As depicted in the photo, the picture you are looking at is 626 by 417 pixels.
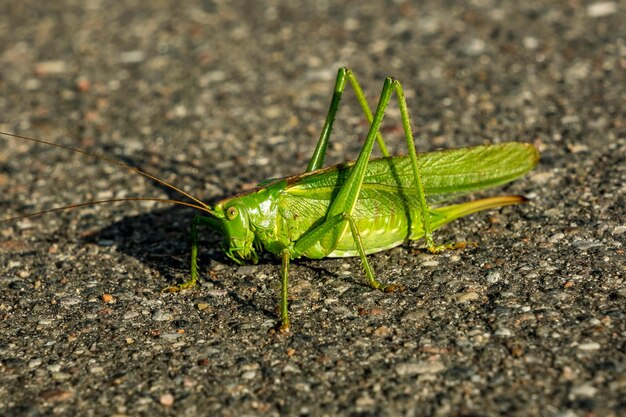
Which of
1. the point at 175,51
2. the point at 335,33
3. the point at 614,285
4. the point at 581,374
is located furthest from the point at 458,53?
the point at 581,374

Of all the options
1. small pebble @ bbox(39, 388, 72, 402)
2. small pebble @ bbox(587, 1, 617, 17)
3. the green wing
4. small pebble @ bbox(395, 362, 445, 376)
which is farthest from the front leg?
small pebble @ bbox(587, 1, 617, 17)

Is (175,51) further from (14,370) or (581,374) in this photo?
(581,374)

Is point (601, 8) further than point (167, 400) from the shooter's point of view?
Yes

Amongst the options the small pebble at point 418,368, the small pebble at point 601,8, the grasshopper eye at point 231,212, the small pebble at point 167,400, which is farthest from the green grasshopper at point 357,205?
the small pebble at point 601,8

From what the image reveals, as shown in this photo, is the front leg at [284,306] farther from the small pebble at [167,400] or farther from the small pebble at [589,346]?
the small pebble at [589,346]

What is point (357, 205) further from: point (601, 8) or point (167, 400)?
point (601, 8)

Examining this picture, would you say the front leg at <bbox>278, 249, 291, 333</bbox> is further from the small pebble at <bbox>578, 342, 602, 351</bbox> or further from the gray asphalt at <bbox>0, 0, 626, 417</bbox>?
the small pebble at <bbox>578, 342, 602, 351</bbox>

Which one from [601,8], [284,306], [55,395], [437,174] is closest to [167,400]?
[55,395]

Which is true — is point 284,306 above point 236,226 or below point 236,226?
below
